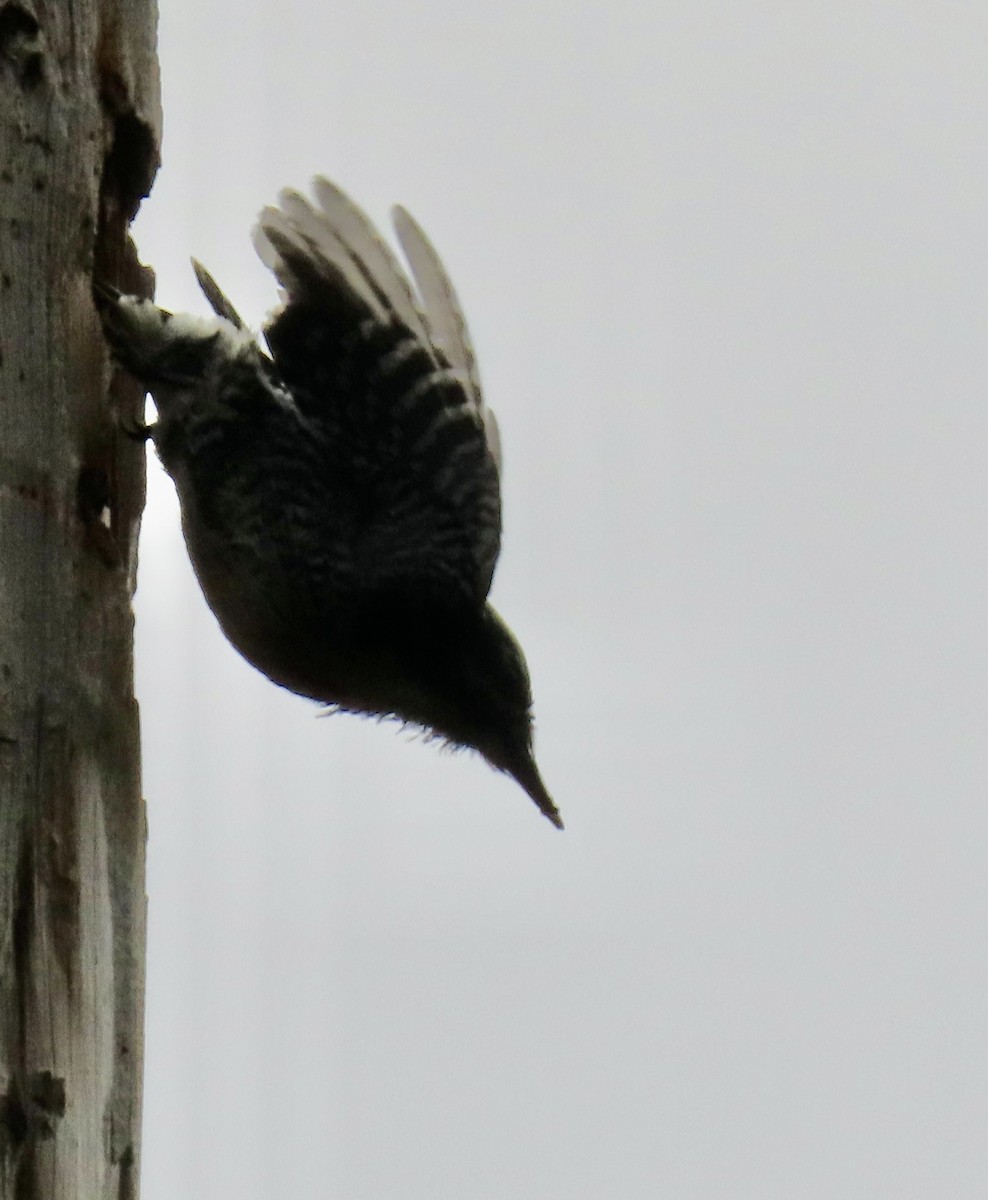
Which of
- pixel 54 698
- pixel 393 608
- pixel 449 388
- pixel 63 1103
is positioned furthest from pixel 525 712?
pixel 63 1103

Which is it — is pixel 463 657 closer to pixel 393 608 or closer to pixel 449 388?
pixel 393 608

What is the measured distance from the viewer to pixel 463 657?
396 cm

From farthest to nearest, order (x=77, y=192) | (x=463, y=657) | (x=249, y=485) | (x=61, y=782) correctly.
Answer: (x=463, y=657) → (x=249, y=485) → (x=77, y=192) → (x=61, y=782)

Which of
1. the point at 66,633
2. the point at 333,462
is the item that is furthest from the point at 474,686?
the point at 66,633

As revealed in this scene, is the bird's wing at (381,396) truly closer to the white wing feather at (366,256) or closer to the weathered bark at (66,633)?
the white wing feather at (366,256)

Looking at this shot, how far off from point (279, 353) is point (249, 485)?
337 mm

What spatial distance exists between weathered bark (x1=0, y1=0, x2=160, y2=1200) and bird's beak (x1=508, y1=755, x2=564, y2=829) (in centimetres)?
123

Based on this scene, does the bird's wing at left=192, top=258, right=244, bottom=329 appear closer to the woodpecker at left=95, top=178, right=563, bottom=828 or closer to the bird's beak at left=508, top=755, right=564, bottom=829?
the woodpecker at left=95, top=178, right=563, bottom=828

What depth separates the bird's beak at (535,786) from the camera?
427 cm

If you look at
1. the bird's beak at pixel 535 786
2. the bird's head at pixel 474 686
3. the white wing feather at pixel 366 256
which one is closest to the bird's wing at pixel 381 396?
the white wing feather at pixel 366 256

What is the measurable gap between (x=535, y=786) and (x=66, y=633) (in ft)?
5.30

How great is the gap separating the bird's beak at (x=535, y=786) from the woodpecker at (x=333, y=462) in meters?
0.49

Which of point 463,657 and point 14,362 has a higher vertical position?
point 14,362

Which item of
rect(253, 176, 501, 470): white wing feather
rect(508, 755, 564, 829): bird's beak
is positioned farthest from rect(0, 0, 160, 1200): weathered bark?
rect(508, 755, 564, 829): bird's beak
